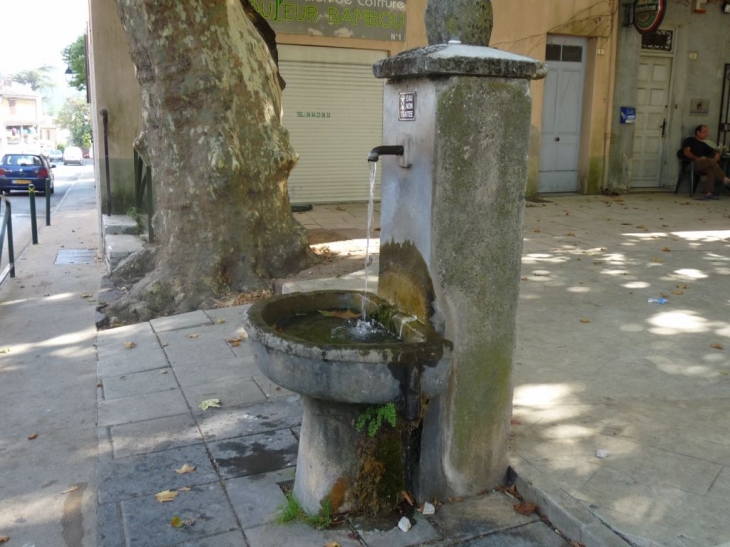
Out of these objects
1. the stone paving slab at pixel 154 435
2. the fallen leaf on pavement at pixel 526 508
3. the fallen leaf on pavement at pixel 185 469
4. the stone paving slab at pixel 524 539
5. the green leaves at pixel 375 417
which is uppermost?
the green leaves at pixel 375 417

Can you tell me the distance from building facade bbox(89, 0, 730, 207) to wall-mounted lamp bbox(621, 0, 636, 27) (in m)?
0.03

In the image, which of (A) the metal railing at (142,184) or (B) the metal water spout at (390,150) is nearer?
(B) the metal water spout at (390,150)

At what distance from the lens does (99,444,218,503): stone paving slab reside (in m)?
3.53

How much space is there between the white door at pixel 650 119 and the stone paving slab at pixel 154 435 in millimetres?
12876

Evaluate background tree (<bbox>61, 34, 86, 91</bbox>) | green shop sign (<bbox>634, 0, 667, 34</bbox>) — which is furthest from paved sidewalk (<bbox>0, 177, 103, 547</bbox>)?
background tree (<bbox>61, 34, 86, 91</bbox>)

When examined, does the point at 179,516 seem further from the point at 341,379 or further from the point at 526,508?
the point at 526,508

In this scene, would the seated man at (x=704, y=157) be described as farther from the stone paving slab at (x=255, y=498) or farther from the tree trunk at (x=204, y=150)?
the stone paving slab at (x=255, y=498)

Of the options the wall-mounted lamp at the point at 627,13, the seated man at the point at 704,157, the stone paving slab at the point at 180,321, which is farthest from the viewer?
the seated man at the point at 704,157

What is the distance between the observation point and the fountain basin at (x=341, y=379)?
2.86m

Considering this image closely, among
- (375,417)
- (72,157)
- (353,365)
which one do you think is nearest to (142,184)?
(375,417)

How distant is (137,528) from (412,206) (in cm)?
188

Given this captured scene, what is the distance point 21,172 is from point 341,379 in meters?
26.0

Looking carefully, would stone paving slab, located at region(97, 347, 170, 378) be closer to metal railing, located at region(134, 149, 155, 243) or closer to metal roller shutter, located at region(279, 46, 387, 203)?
metal railing, located at region(134, 149, 155, 243)

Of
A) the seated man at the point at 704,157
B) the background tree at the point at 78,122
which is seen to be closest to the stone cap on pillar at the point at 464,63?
the seated man at the point at 704,157
